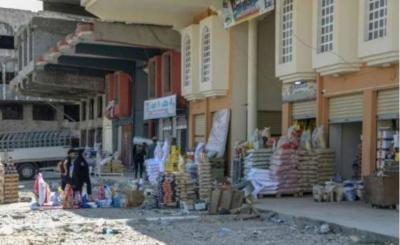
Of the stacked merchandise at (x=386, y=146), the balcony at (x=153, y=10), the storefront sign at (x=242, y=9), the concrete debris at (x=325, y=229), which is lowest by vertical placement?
the concrete debris at (x=325, y=229)

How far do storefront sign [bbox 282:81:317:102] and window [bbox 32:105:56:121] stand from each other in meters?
40.1

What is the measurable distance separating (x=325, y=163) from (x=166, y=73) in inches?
584

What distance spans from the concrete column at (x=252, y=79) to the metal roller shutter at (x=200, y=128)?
346 cm

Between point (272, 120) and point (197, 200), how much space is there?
299 inches

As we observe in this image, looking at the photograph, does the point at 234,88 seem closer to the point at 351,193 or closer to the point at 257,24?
the point at 257,24

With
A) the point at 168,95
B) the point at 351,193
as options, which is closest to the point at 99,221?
the point at 351,193

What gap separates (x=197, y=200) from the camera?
16.6 m

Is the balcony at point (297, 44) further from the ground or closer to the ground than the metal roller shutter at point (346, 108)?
further from the ground

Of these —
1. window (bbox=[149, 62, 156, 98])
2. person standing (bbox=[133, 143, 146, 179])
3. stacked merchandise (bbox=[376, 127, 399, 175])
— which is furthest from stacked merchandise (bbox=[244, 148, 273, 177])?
window (bbox=[149, 62, 156, 98])

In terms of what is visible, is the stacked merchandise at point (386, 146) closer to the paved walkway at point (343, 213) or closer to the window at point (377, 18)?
the paved walkway at point (343, 213)

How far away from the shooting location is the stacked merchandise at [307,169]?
16844mm

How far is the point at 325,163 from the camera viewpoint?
1709cm

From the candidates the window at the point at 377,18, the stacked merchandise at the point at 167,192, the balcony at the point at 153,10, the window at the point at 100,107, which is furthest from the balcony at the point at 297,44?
the window at the point at 100,107

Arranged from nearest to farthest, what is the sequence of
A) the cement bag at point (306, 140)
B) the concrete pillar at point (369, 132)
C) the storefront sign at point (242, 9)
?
the concrete pillar at point (369, 132) → the cement bag at point (306, 140) → the storefront sign at point (242, 9)
